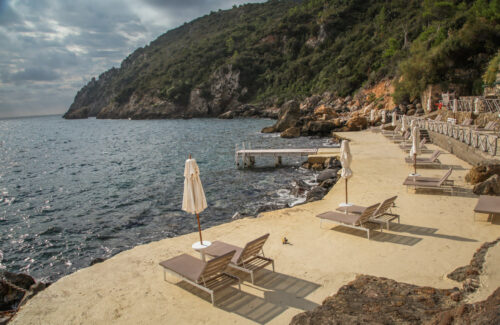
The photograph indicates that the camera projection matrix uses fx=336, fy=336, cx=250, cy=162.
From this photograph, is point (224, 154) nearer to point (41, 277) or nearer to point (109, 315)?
point (41, 277)

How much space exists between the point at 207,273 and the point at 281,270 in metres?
1.79

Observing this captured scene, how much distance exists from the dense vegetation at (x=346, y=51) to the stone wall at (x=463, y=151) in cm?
1501

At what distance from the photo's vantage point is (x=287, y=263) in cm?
757

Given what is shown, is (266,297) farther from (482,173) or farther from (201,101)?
(201,101)

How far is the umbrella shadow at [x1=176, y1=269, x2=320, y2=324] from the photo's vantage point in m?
5.77

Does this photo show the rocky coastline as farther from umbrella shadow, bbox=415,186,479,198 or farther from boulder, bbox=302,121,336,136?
boulder, bbox=302,121,336,136

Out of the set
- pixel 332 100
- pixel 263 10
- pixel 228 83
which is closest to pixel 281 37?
pixel 228 83

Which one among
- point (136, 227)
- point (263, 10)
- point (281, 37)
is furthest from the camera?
point (263, 10)

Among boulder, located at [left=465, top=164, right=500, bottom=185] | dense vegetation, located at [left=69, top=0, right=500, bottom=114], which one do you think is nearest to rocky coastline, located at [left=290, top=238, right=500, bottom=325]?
boulder, located at [left=465, top=164, right=500, bottom=185]

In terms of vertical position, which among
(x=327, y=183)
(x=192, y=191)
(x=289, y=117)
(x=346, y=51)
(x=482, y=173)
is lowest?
(x=327, y=183)

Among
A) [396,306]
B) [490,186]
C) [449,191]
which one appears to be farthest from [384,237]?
[490,186]

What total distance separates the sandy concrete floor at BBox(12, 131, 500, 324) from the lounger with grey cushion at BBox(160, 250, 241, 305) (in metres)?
0.25

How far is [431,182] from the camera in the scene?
12.4 meters

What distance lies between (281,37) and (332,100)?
59.3m
